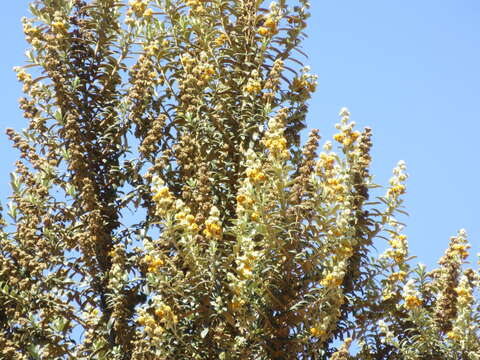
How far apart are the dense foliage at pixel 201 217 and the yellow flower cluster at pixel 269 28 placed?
0.06 feet

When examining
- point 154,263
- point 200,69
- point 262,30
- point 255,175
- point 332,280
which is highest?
point 262,30

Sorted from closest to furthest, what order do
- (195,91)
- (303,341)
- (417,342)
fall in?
(303,341), (417,342), (195,91)

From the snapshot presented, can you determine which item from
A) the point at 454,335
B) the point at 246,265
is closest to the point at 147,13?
the point at 246,265

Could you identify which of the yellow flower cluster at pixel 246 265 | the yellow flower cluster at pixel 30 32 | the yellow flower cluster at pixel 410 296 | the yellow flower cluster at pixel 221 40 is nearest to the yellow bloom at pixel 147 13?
the yellow flower cluster at pixel 221 40

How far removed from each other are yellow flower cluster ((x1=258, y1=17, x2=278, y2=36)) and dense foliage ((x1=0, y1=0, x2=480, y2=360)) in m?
0.02

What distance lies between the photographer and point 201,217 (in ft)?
23.1

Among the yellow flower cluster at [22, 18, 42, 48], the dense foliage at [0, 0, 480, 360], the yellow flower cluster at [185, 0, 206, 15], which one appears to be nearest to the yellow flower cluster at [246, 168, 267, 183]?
the dense foliage at [0, 0, 480, 360]

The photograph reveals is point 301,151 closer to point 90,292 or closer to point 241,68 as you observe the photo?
point 241,68

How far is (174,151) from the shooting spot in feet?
26.1

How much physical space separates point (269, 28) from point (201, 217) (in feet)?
7.81

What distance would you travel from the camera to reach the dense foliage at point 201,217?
266 inches

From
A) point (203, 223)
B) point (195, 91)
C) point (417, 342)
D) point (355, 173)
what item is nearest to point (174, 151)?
point (195, 91)

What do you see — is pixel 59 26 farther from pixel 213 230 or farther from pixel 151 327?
pixel 151 327

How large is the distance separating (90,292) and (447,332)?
11.1 feet
